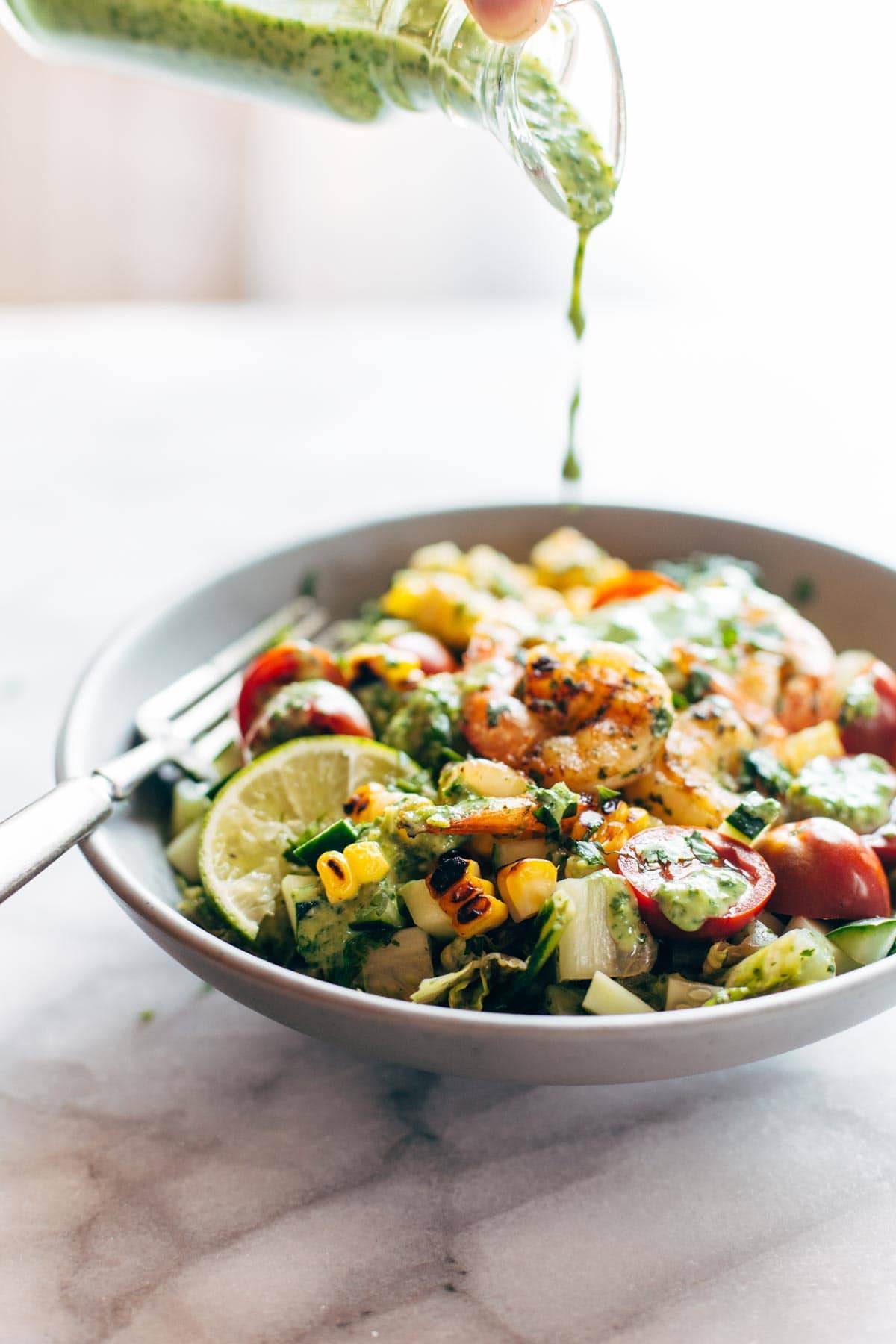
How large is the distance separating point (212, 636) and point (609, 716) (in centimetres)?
95

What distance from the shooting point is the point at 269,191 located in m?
6.85

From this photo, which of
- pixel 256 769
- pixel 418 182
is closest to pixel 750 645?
pixel 256 769

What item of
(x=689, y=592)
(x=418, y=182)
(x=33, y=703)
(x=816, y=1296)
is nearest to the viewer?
(x=816, y=1296)

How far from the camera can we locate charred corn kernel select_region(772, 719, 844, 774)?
2111 mm

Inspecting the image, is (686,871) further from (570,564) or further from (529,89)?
(529,89)

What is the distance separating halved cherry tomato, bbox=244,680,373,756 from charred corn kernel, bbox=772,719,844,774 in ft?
2.31

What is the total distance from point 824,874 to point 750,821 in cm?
12

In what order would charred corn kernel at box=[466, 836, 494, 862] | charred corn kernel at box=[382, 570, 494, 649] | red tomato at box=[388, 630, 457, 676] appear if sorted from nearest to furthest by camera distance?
charred corn kernel at box=[466, 836, 494, 862], red tomato at box=[388, 630, 457, 676], charred corn kernel at box=[382, 570, 494, 649]

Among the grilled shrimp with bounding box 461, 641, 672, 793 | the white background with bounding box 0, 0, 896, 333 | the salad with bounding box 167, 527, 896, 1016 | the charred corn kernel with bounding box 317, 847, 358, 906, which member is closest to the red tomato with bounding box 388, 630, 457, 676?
the salad with bounding box 167, 527, 896, 1016

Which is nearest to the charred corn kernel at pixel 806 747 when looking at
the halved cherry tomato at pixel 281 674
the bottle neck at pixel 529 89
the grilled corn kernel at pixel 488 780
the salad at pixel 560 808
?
the salad at pixel 560 808

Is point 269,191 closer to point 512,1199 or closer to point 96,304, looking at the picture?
point 96,304

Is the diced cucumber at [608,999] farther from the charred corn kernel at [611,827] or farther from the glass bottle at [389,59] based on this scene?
the glass bottle at [389,59]

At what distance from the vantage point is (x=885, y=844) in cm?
191

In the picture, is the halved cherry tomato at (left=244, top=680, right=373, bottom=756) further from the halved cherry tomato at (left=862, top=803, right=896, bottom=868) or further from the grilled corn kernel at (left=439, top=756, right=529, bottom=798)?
the halved cherry tomato at (left=862, top=803, right=896, bottom=868)
